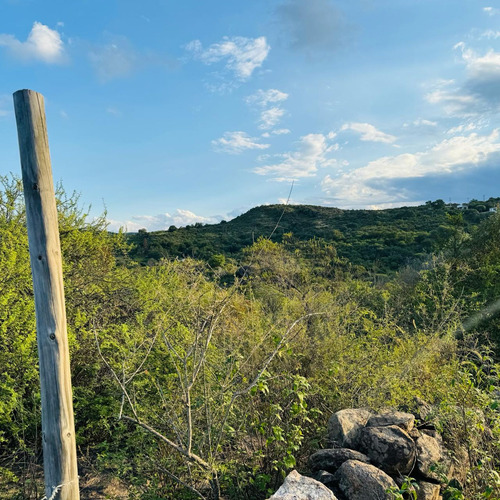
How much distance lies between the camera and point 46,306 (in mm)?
2559

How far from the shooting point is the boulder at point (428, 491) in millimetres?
3312

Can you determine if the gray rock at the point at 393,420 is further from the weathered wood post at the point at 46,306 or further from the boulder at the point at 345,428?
the weathered wood post at the point at 46,306

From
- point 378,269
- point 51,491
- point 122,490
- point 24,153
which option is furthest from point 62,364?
point 378,269

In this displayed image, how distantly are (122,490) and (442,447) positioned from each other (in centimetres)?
339

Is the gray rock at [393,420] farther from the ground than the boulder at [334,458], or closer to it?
farther from the ground

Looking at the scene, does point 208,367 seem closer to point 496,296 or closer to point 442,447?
point 442,447

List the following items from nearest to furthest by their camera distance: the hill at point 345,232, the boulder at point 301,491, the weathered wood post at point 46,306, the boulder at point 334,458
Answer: the weathered wood post at point 46,306, the boulder at point 301,491, the boulder at point 334,458, the hill at point 345,232

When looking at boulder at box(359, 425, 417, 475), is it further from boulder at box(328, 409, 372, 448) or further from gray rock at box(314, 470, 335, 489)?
gray rock at box(314, 470, 335, 489)

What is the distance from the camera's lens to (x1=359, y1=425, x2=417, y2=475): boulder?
3.45m

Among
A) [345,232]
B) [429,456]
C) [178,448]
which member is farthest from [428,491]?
[345,232]

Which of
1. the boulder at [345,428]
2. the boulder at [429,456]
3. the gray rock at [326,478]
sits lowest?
the boulder at [429,456]

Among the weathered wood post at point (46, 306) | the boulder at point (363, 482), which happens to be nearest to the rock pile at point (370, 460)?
the boulder at point (363, 482)

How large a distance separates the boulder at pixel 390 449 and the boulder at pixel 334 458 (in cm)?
12

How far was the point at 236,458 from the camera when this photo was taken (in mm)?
3604
